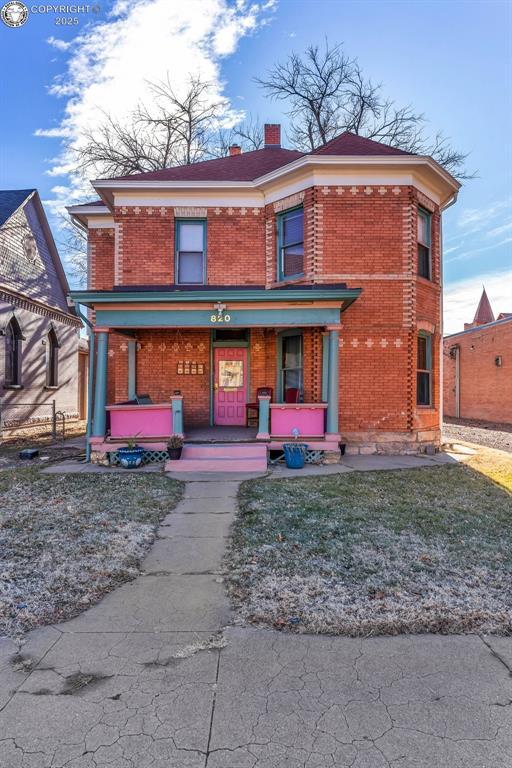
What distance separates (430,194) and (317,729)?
468 inches

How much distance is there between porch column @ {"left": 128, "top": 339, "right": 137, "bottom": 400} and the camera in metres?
11.3

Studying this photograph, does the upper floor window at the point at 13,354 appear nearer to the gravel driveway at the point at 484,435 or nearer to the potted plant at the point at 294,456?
the potted plant at the point at 294,456

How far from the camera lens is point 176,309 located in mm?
9297

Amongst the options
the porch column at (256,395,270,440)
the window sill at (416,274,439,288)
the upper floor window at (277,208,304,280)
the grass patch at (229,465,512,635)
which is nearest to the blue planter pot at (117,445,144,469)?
the porch column at (256,395,270,440)

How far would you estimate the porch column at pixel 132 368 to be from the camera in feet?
37.1

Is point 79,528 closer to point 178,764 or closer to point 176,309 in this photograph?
point 178,764

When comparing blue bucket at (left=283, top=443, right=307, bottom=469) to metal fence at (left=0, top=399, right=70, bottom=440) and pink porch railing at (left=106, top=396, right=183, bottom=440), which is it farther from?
Answer: metal fence at (left=0, top=399, right=70, bottom=440)

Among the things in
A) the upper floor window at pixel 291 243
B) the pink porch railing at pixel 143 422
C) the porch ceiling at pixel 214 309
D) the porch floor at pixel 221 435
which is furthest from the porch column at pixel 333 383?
the pink porch railing at pixel 143 422

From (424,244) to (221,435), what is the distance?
7095 millimetres

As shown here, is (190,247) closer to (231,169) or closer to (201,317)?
(231,169)

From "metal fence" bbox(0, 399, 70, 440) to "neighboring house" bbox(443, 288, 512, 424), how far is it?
17975 millimetres

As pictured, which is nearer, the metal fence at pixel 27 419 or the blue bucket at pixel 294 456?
the blue bucket at pixel 294 456

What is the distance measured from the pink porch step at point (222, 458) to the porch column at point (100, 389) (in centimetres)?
176

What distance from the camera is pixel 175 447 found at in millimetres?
8891
